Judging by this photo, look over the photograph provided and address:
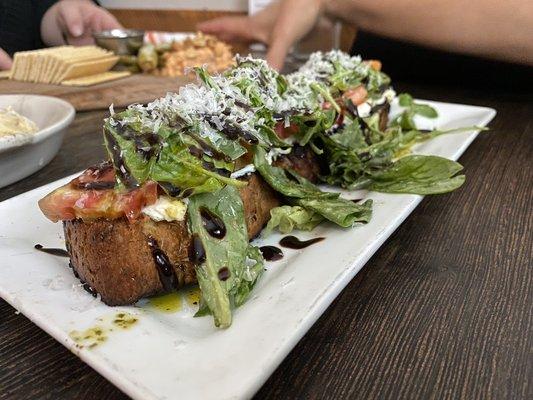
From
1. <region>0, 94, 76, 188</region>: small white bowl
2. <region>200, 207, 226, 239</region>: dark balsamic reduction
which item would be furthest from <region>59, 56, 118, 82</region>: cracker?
<region>200, 207, 226, 239</region>: dark balsamic reduction

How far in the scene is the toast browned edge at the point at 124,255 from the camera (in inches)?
Result: 34.4

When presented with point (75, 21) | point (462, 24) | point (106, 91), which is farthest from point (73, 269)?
point (75, 21)

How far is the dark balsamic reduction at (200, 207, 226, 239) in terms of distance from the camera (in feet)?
3.01

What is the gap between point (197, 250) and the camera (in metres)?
0.90

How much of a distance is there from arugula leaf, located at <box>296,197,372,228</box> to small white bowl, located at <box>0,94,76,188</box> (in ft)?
2.27

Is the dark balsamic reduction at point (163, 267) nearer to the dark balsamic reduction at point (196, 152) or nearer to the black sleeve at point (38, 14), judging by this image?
the dark balsamic reduction at point (196, 152)

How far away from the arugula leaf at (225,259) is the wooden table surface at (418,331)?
0.13 m

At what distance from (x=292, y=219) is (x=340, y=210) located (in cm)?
10

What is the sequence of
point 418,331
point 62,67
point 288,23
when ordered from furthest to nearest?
point 288,23
point 62,67
point 418,331

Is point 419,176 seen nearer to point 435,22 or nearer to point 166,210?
point 166,210

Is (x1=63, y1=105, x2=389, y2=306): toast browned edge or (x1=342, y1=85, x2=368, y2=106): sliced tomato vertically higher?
(x1=342, y1=85, x2=368, y2=106): sliced tomato

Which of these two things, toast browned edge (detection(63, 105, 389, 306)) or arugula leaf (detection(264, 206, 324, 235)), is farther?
arugula leaf (detection(264, 206, 324, 235))

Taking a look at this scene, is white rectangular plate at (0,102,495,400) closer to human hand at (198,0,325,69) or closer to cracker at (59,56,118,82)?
cracker at (59,56,118,82)

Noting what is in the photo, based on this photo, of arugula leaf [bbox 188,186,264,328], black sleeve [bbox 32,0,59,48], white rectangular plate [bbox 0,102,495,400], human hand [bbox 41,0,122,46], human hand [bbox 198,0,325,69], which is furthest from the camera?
black sleeve [bbox 32,0,59,48]
